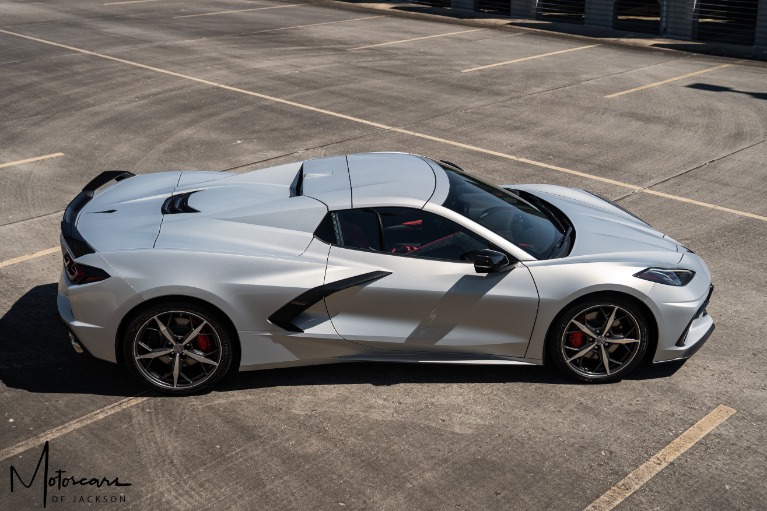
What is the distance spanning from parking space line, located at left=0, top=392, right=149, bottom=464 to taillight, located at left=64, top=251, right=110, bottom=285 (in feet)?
2.89

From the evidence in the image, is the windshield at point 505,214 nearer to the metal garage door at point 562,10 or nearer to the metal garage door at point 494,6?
the metal garage door at point 562,10

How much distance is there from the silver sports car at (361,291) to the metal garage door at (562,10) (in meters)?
18.9

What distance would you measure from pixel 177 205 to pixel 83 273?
3.10 feet

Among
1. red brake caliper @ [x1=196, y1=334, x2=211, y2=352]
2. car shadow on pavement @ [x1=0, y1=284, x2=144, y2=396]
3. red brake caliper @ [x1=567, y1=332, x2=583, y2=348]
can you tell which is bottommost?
car shadow on pavement @ [x1=0, y1=284, x2=144, y2=396]

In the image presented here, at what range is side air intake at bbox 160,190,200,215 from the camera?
7.27 m

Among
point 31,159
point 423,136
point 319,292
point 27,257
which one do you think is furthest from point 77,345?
point 423,136

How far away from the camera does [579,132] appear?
1401 centimetres

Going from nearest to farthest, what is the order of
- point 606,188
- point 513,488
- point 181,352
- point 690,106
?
point 513,488, point 181,352, point 606,188, point 690,106

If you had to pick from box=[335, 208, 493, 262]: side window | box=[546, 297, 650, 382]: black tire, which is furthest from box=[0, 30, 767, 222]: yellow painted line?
box=[335, 208, 493, 262]: side window

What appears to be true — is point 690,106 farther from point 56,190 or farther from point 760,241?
point 56,190

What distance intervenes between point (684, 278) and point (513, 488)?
2.23 meters

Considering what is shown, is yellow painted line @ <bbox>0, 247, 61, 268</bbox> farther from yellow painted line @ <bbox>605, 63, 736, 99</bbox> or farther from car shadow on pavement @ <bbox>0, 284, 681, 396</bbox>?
yellow painted line @ <bbox>605, 63, 736, 99</bbox>

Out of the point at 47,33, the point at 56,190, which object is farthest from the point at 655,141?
the point at 47,33

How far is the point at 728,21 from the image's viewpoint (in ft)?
72.3
